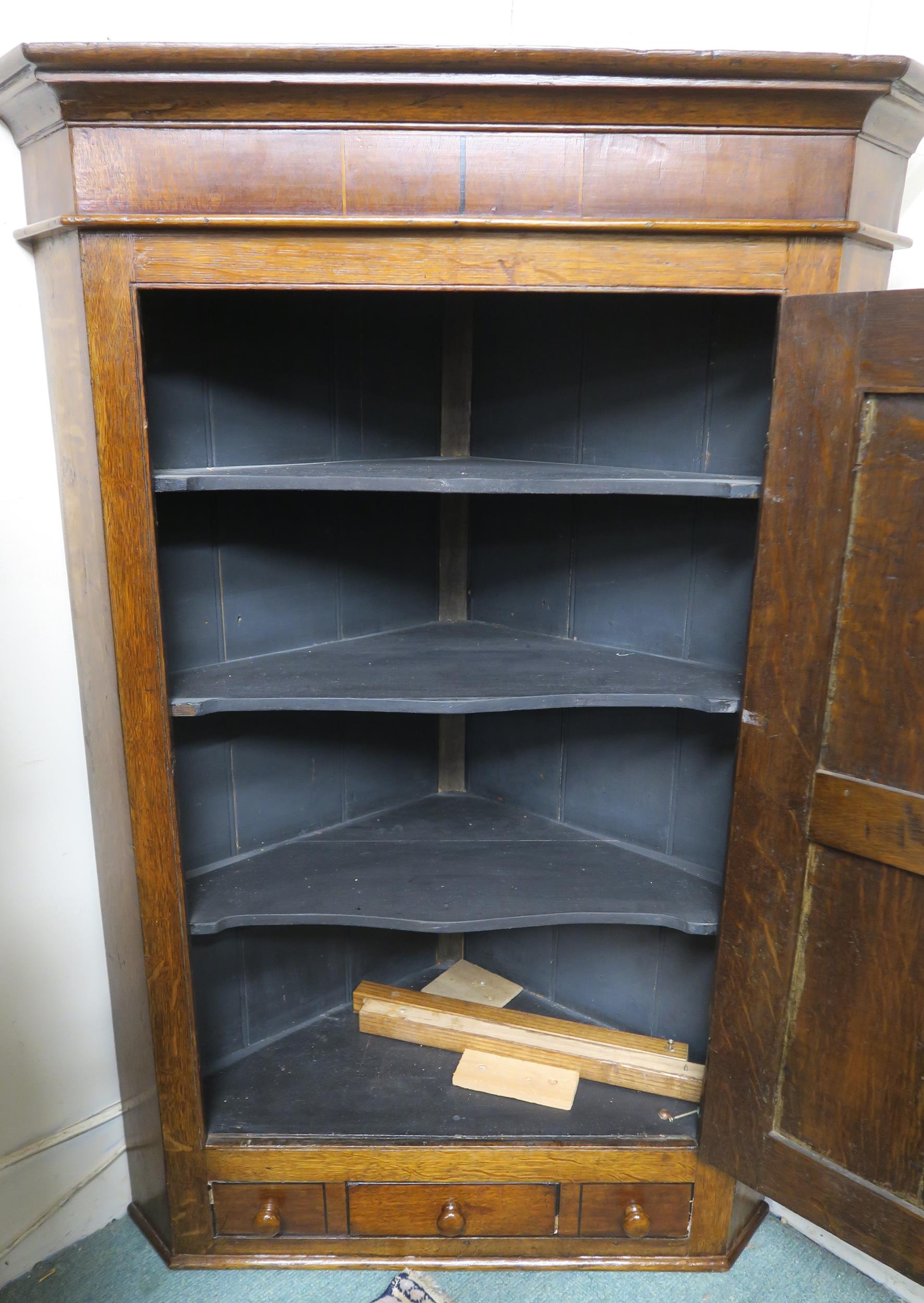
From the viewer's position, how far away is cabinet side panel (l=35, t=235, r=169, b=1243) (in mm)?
1312

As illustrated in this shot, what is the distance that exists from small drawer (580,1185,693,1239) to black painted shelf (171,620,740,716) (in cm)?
86

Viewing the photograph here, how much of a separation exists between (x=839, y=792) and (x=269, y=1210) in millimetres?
1201

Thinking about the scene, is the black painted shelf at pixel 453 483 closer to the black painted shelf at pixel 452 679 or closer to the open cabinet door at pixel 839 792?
the open cabinet door at pixel 839 792

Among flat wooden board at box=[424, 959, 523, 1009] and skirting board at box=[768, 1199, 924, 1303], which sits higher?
flat wooden board at box=[424, 959, 523, 1009]

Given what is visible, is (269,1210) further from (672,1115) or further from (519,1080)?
(672,1115)

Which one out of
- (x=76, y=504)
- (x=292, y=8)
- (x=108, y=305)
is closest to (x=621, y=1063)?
(x=76, y=504)

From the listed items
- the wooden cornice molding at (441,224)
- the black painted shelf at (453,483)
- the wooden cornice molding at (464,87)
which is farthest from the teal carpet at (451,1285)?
the wooden cornice molding at (464,87)

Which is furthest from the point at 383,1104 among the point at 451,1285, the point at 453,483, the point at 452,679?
the point at 453,483

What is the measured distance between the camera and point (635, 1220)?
1.61 metres

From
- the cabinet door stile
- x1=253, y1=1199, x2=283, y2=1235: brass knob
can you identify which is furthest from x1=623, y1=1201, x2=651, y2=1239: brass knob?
the cabinet door stile

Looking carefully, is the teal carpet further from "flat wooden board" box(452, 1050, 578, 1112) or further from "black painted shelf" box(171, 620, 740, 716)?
"black painted shelf" box(171, 620, 740, 716)

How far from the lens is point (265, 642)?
1709 mm

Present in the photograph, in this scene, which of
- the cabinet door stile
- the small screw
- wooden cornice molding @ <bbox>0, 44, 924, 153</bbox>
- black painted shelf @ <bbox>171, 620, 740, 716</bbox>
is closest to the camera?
wooden cornice molding @ <bbox>0, 44, 924, 153</bbox>

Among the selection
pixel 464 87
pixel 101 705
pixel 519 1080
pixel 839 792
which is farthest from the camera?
pixel 519 1080
